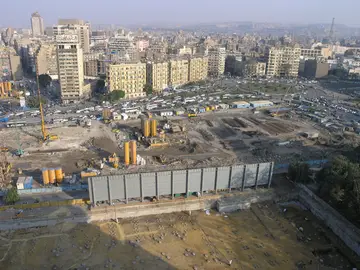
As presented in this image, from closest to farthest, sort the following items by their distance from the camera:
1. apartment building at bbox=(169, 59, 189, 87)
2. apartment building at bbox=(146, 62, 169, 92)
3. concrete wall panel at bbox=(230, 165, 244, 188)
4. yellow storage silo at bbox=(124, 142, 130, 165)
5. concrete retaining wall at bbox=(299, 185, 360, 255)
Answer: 1. concrete retaining wall at bbox=(299, 185, 360, 255)
2. concrete wall panel at bbox=(230, 165, 244, 188)
3. yellow storage silo at bbox=(124, 142, 130, 165)
4. apartment building at bbox=(146, 62, 169, 92)
5. apartment building at bbox=(169, 59, 189, 87)

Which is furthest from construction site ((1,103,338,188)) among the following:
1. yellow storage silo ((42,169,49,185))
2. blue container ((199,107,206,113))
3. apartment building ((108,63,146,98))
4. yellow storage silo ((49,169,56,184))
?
apartment building ((108,63,146,98))

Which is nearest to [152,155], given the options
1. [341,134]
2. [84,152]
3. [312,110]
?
[84,152]

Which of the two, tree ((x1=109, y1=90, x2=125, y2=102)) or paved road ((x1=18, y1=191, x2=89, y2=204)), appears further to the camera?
tree ((x1=109, y1=90, x2=125, y2=102))

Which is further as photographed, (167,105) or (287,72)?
(287,72)

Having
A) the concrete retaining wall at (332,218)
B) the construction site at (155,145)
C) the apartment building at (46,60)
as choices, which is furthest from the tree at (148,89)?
the concrete retaining wall at (332,218)

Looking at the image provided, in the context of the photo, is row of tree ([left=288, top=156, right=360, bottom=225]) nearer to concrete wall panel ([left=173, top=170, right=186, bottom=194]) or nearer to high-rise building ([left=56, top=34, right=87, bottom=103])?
concrete wall panel ([left=173, top=170, right=186, bottom=194])

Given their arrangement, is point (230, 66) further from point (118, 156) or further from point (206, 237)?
point (206, 237)

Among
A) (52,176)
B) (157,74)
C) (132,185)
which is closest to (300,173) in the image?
(132,185)
